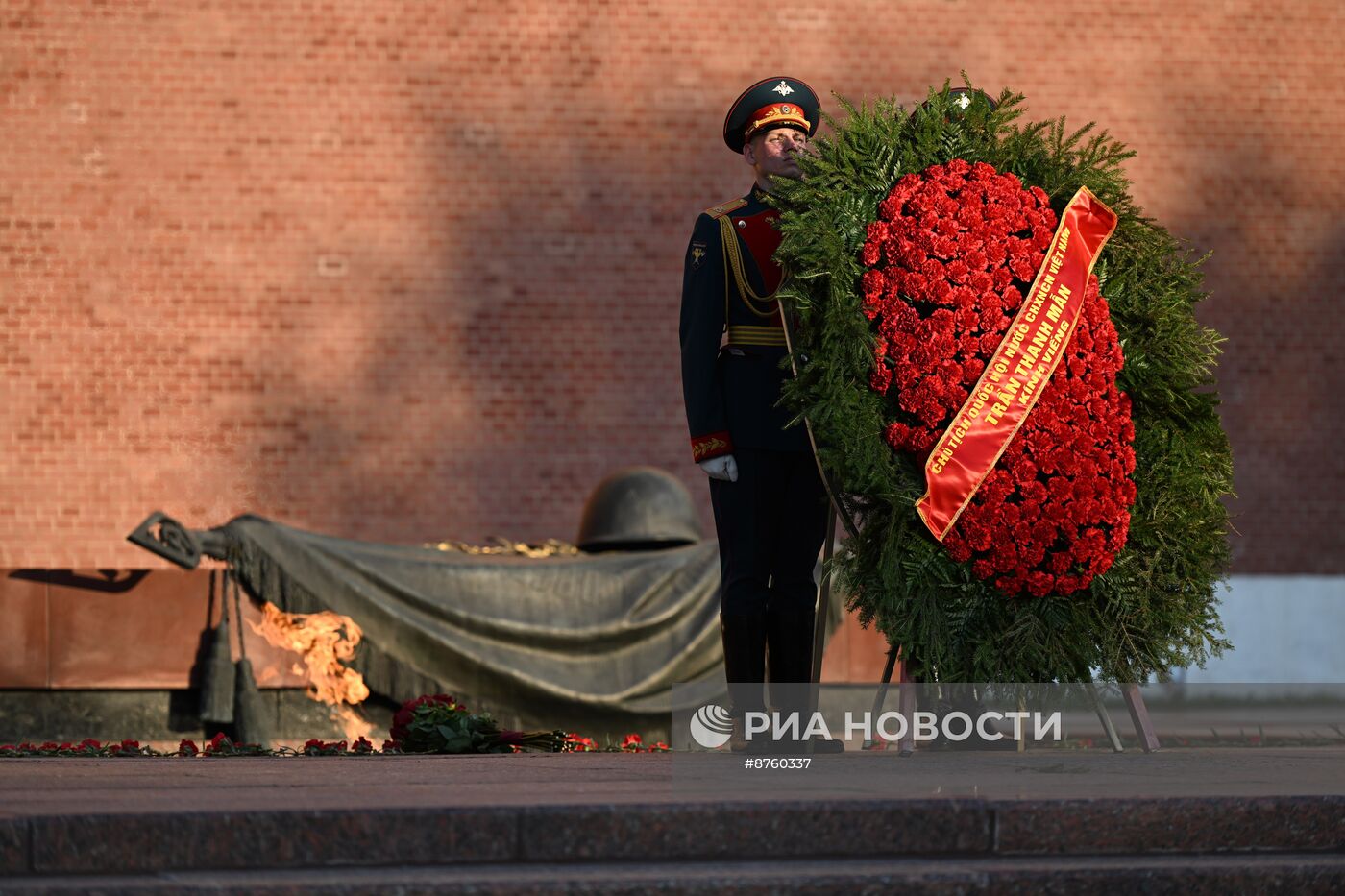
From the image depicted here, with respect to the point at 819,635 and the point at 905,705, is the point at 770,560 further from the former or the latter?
the point at 905,705

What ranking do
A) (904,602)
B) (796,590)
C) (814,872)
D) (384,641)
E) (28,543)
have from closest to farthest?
(814,872)
(904,602)
(796,590)
(384,641)
(28,543)

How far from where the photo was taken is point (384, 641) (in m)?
7.41

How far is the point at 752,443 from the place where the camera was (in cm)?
392

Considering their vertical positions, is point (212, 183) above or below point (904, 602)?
above

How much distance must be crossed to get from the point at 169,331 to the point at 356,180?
1516 millimetres

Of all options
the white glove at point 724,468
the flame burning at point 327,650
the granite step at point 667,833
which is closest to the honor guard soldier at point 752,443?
the white glove at point 724,468

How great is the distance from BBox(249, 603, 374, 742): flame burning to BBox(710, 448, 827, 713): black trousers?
377 centimetres

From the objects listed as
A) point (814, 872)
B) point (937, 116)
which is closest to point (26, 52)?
point (937, 116)

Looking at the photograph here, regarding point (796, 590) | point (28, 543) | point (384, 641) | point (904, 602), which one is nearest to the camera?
point (904, 602)

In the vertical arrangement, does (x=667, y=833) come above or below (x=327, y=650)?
below

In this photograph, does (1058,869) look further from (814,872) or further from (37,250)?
(37,250)

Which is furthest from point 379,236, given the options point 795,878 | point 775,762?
point 795,878

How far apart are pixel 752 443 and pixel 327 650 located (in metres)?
3.95

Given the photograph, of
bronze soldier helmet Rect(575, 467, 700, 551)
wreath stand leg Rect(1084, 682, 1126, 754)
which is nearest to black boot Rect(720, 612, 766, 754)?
wreath stand leg Rect(1084, 682, 1126, 754)
